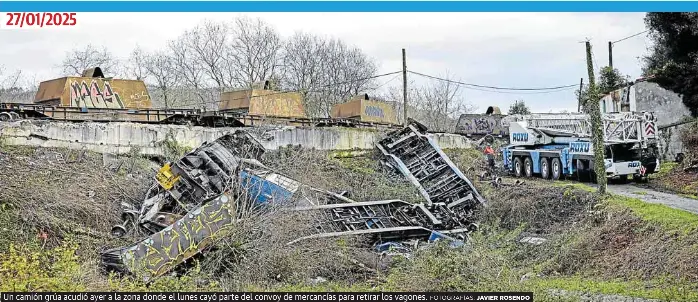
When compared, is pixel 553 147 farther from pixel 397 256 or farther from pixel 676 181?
pixel 397 256

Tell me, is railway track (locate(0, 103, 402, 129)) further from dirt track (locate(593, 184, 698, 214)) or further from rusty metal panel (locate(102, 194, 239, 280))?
dirt track (locate(593, 184, 698, 214))

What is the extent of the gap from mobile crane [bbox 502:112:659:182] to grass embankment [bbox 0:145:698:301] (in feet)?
13.1

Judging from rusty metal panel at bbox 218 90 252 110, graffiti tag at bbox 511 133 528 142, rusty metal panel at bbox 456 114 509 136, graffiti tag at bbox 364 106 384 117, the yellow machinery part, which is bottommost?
the yellow machinery part

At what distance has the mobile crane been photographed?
23.0 meters

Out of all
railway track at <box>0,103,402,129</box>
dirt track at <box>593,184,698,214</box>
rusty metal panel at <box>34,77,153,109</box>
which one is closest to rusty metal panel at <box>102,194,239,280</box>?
railway track at <box>0,103,402,129</box>

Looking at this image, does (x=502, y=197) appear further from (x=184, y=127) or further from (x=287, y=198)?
(x=184, y=127)

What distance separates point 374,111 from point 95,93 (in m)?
14.6

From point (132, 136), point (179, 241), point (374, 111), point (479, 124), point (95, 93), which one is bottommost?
point (179, 241)

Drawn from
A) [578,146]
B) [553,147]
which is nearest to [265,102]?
[553,147]

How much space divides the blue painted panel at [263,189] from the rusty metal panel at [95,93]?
979cm

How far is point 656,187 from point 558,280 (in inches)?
419

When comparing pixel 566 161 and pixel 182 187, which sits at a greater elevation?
pixel 566 161

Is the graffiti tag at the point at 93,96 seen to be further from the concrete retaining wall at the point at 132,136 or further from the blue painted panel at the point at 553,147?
the blue painted panel at the point at 553,147
